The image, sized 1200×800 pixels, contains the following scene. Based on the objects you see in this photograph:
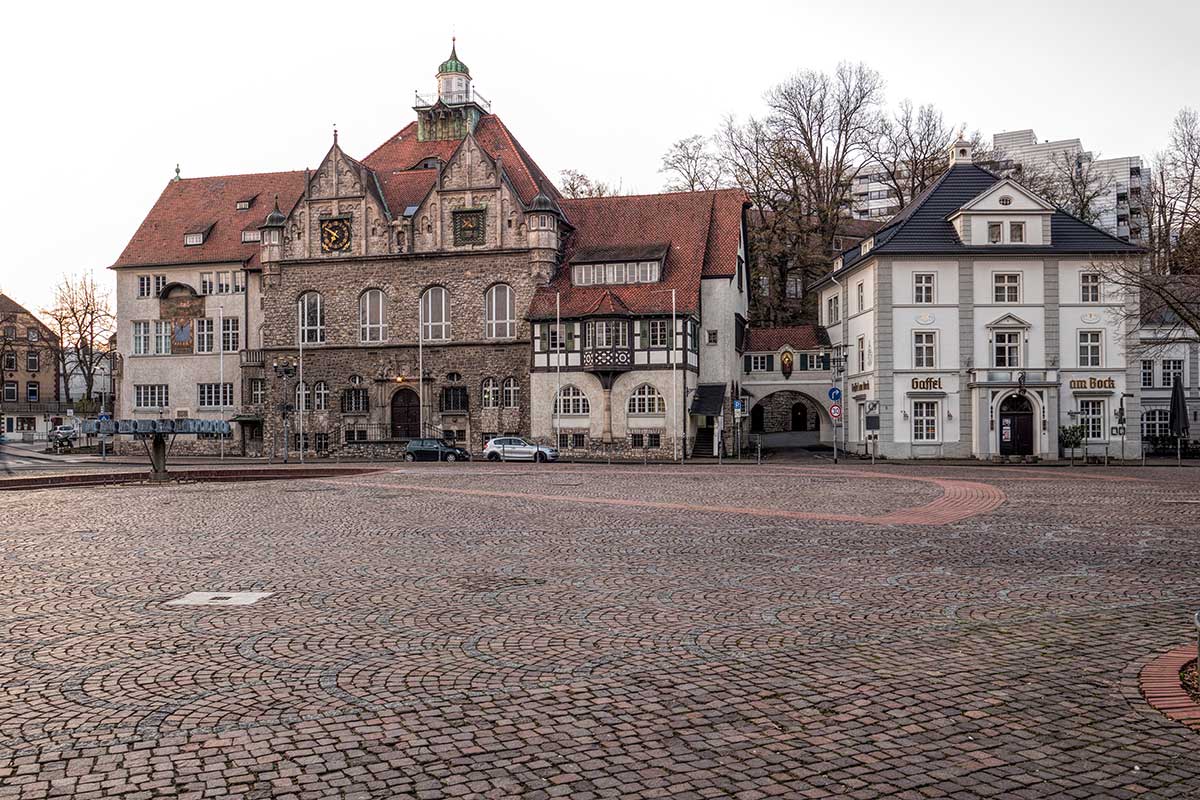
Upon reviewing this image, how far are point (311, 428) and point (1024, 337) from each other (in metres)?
37.1

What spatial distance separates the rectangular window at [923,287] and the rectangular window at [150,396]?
42.7 metres

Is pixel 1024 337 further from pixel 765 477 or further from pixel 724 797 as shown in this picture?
pixel 724 797

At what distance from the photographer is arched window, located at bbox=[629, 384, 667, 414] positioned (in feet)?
172

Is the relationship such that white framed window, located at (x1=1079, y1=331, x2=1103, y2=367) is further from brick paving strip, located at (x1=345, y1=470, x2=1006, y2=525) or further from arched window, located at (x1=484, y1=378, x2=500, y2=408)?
arched window, located at (x1=484, y1=378, x2=500, y2=408)

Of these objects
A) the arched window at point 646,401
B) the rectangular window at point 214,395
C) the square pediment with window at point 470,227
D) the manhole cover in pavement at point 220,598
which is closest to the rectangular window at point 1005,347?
the arched window at point 646,401

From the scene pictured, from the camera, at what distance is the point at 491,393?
55.9m

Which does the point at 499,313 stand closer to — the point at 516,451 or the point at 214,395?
the point at 516,451

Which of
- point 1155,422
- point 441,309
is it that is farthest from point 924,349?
point 441,309

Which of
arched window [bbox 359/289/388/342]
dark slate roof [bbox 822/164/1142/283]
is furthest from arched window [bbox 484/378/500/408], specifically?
dark slate roof [bbox 822/164/1142/283]

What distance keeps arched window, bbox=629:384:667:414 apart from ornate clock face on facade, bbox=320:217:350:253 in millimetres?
18733

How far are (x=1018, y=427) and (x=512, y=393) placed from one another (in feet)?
81.5

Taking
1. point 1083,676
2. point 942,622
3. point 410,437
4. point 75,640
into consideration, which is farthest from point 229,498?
point 410,437

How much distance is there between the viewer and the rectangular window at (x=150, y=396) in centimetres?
6278

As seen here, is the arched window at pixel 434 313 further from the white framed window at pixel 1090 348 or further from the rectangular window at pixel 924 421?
the white framed window at pixel 1090 348
